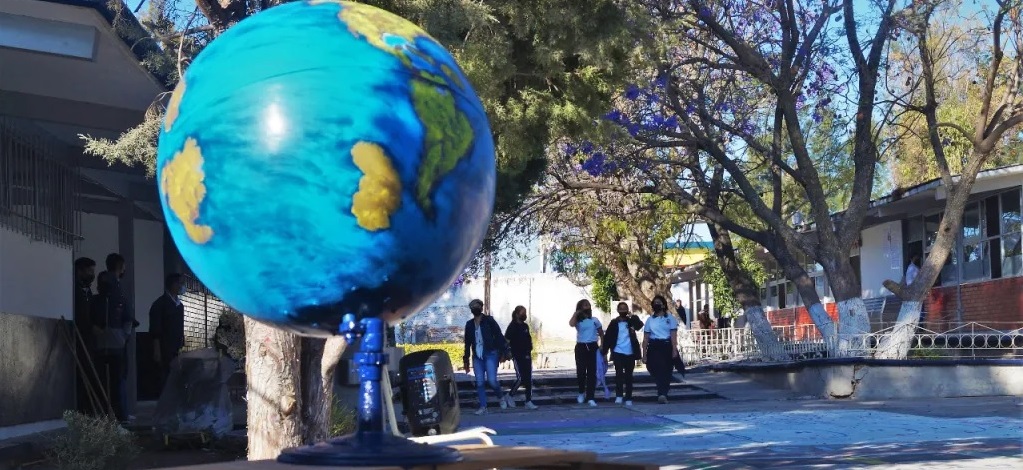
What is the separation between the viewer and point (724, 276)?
3225 cm

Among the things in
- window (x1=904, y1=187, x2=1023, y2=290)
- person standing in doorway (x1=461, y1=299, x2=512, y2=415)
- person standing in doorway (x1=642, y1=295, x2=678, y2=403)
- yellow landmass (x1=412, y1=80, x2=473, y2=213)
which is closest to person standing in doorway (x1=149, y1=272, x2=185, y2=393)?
person standing in doorway (x1=461, y1=299, x2=512, y2=415)

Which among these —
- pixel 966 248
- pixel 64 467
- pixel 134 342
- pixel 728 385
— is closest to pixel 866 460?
pixel 64 467

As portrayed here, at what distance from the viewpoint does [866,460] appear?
9508 mm

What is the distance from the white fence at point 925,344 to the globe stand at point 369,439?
15.1m

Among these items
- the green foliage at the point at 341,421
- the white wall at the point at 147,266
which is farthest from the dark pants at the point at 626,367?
the green foliage at the point at 341,421

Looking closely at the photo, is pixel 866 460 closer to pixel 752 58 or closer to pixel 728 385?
pixel 752 58

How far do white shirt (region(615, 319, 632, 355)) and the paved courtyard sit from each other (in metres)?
0.88

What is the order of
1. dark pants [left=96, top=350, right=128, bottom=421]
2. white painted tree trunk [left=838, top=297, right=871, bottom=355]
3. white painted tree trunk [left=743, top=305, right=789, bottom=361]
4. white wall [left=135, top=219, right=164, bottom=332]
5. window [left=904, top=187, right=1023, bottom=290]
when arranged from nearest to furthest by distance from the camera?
dark pants [left=96, top=350, right=128, bottom=421], white wall [left=135, top=219, right=164, bottom=332], white painted tree trunk [left=838, top=297, right=871, bottom=355], window [left=904, top=187, right=1023, bottom=290], white painted tree trunk [left=743, top=305, right=789, bottom=361]

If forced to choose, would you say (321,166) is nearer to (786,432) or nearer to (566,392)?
(786,432)

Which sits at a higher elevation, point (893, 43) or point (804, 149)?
point (893, 43)

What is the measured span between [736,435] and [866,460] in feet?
7.68

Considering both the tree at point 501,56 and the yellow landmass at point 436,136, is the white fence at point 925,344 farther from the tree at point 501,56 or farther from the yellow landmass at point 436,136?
the yellow landmass at point 436,136

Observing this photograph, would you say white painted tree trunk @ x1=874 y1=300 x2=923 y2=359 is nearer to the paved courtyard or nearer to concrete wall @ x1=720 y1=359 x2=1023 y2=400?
concrete wall @ x1=720 y1=359 x2=1023 y2=400

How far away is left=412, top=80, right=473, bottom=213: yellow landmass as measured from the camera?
10.0ft
